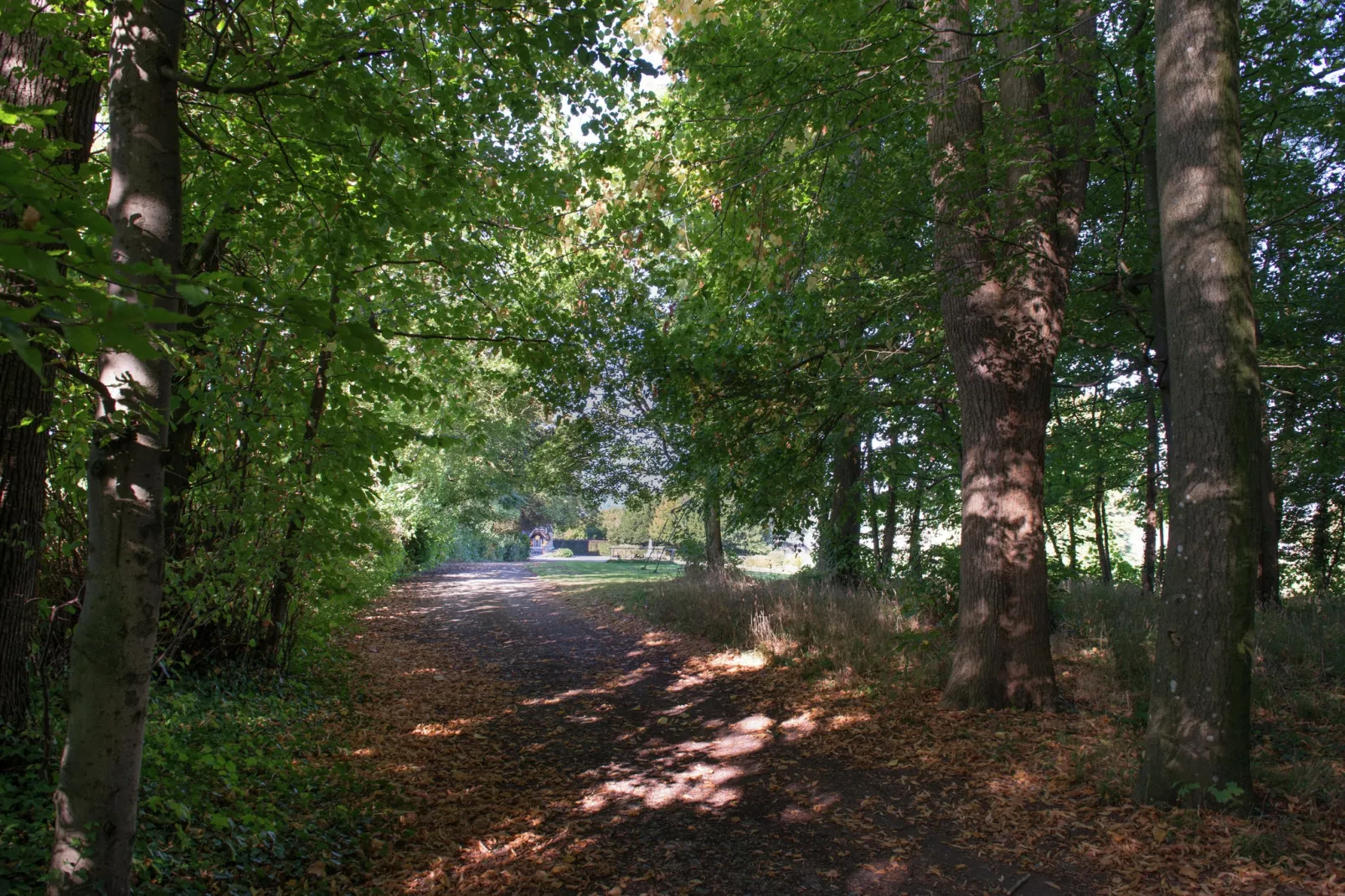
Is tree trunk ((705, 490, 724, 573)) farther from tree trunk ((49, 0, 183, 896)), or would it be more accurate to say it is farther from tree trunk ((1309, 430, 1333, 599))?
tree trunk ((49, 0, 183, 896))

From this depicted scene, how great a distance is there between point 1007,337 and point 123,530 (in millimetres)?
6903

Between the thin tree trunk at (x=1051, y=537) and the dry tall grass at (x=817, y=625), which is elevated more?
the thin tree trunk at (x=1051, y=537)

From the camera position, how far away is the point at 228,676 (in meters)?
7.19

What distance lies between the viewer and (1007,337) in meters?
6.95

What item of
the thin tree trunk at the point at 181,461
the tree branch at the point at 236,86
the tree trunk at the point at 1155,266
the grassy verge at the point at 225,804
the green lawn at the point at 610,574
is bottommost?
the green lawn at the point at 610,574

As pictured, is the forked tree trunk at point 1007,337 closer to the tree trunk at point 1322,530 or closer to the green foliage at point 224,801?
the green foliage at point 224,801

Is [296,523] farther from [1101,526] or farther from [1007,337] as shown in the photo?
[1101,526]

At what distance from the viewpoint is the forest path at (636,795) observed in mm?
4250

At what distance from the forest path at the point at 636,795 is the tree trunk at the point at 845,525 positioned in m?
4.50

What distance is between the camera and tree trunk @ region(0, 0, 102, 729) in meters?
4.11

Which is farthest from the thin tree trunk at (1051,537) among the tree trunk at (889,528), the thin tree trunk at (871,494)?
the thin tree trunk at (871,494)

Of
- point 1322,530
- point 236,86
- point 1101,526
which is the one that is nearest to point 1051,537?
point 1101,526

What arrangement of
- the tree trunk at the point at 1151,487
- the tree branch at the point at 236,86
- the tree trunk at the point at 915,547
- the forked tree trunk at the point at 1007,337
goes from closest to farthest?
the tree branch at the point at 236,86
the forked tree trunk at the point at 1007,337
the tree trunk at the point at 915,547
the tree trunk at the point at 1151,487

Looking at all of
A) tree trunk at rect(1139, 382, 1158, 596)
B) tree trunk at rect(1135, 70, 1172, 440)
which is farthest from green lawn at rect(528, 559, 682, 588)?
tree trunk at rect(1135, 70, 1172, 440)
